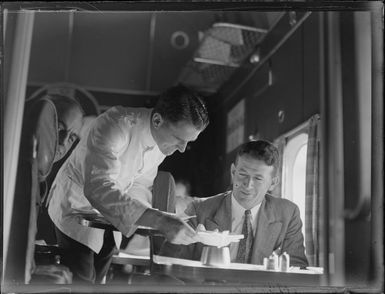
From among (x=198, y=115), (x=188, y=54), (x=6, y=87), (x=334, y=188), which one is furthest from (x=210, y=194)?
(x=6, y=87)

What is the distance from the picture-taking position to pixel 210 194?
1712 millimetres

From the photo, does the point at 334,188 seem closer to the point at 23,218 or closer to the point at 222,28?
the point at 222,28

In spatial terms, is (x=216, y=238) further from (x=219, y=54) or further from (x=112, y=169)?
(x=219, y=54)

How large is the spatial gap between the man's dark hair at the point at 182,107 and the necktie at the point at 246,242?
1.15 ft

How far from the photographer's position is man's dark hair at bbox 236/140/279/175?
1720mm

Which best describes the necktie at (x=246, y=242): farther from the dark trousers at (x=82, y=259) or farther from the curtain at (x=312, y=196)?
the dark trousers at (x=82, y=259)

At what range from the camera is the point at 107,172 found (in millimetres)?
1690

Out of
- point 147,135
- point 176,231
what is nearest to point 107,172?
point 147,135

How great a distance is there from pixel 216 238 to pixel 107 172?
425 mm

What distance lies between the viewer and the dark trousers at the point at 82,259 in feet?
5.61

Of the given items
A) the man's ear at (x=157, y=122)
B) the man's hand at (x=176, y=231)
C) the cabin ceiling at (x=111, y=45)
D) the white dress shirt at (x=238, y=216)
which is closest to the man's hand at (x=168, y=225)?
the man's hand at (x=176, y=231)

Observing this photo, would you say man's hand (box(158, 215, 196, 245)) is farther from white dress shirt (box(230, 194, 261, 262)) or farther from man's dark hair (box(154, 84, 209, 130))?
man's dark hair (box(154, 84, 209, 130))

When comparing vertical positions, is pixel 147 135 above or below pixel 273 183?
above

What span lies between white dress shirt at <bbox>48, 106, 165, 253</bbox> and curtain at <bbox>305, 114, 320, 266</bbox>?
50 centimetres
